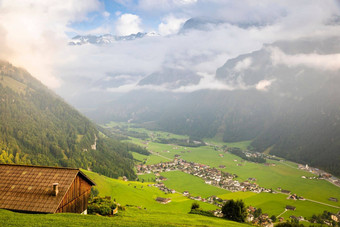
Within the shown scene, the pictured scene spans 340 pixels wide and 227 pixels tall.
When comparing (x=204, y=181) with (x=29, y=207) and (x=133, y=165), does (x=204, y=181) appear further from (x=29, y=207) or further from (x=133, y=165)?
(x=29, y=207)

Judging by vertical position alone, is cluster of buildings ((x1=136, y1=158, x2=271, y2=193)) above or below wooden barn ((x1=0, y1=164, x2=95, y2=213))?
below

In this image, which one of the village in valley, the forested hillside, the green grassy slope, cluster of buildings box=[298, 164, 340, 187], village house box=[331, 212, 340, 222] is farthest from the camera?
cluster of buildings box=[298, 164, 340, 187]

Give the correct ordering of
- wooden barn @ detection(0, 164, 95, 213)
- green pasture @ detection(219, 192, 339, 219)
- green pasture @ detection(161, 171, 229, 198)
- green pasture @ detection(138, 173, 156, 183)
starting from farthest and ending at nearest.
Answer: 1. green pasture @ detection(138, 173, 156, 183)
2. green pasture @ detection(161, 171, 229, 198)
3. green pasture @ detection(219, 192, 339, 219)
4. wooden barn @ detection(0, 164, 95, 213)

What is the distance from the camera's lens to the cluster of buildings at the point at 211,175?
143750 mm

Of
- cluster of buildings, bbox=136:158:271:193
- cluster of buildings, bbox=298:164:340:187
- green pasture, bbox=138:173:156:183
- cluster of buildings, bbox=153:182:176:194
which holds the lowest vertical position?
cluster of buildings, bbox=153:182:176:194

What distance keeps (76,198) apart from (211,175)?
147 metres

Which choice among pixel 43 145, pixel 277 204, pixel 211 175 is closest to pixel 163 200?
pixel 277 204

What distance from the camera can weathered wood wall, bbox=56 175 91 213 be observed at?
32.1 metres

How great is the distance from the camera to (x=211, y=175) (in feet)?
561

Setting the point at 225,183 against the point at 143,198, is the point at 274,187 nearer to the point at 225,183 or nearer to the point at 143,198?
the point at 225,183

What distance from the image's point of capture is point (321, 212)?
107938 millimetres

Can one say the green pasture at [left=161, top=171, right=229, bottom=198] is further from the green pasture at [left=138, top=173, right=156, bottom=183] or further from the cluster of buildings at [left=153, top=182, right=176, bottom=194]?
the green pasture at [left=138, top=173, right=156, bottom=183]

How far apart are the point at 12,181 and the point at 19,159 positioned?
111m

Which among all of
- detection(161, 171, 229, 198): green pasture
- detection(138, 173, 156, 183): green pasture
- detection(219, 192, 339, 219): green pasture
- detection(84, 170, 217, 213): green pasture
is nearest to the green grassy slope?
detection(84, 170, 217, 213): green pasture
